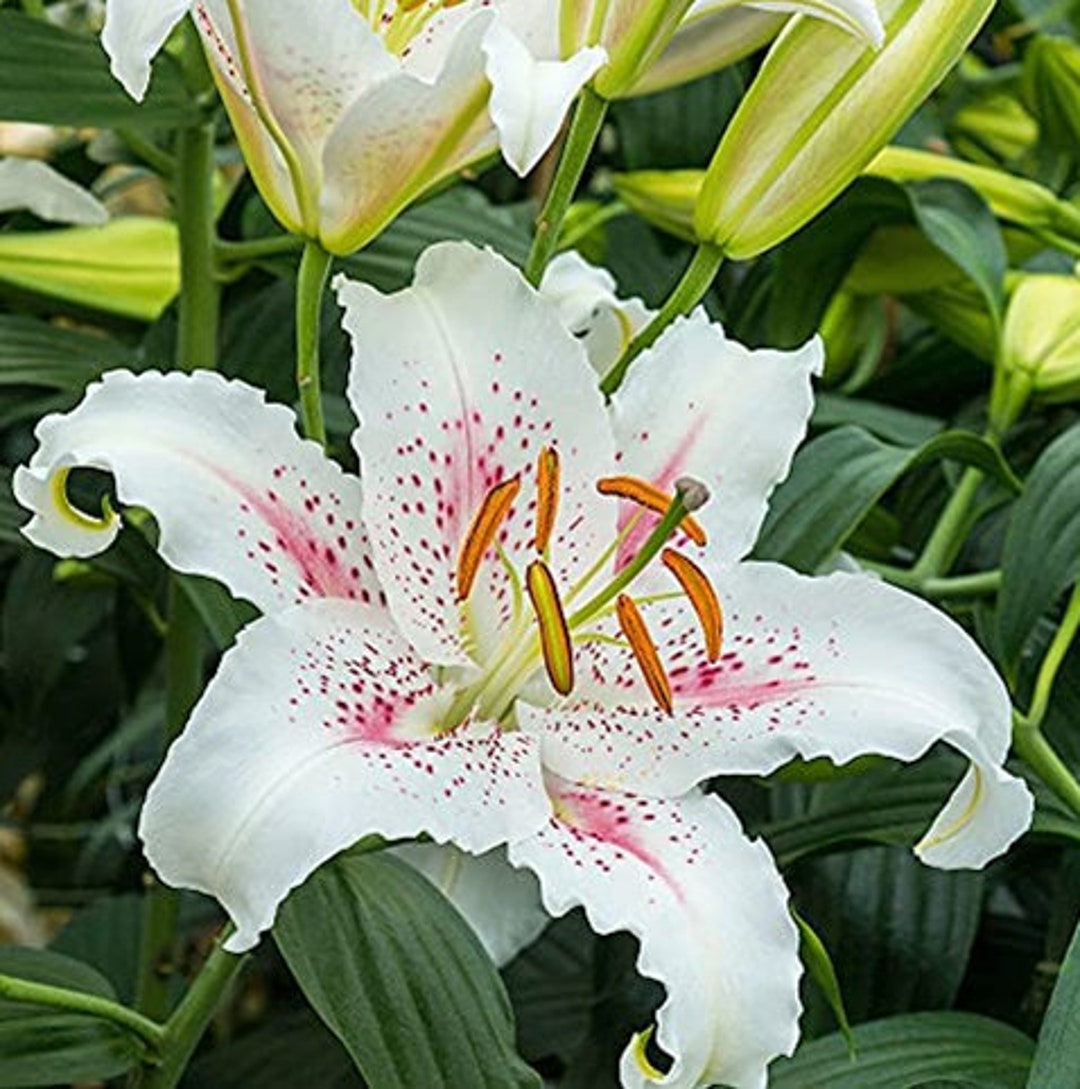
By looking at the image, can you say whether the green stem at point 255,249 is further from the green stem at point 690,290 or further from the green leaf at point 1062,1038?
the green leaf at point 1062,1038

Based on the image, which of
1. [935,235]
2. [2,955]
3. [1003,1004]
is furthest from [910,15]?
[1003,1004]

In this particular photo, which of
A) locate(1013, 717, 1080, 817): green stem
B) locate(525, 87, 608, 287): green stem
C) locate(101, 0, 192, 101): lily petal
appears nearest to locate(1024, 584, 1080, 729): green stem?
locate(1013, 717, 1080, 817): green stem

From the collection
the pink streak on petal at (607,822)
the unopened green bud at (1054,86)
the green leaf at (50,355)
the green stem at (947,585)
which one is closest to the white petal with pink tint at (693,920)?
the pink streak on petal at (607,822)

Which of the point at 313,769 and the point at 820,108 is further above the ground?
the point at 820,108

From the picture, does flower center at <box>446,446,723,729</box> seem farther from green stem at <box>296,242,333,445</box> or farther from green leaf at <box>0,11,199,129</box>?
green leaf at <box>0,11,199,129</box>

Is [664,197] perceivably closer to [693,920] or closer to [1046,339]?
[1046,339]

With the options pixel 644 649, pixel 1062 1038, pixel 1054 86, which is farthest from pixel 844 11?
pixel 1054 86

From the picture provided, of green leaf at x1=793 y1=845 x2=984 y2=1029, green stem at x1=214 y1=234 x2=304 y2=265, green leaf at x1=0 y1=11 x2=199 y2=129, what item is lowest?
green leaf at x1=793 y1=845 x2=984 y2=1029
